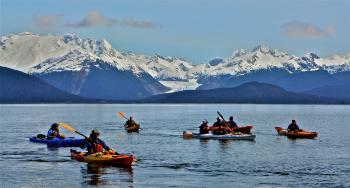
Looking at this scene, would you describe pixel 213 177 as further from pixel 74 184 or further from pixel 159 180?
pixel 74 184

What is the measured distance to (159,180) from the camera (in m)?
50.5

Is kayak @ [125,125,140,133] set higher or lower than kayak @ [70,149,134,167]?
higher

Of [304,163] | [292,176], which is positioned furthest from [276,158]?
[292,176]

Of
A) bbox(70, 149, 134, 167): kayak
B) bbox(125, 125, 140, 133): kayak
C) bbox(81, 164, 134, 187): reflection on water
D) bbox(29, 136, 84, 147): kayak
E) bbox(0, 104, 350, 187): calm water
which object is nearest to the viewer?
bbox(81, 164, 134, 187): reflection on water

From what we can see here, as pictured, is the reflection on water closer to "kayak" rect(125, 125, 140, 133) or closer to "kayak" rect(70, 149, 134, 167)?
"kayak" rect(70, 149, 134, 167)

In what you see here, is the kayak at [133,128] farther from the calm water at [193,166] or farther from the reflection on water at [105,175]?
the reflection on water at [105,175]

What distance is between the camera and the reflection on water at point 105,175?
A: 49.9m

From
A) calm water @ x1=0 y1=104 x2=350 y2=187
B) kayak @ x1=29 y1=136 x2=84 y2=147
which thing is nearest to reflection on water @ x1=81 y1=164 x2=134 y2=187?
calm water @ x1=0 y1=104 x2=350 y2=187

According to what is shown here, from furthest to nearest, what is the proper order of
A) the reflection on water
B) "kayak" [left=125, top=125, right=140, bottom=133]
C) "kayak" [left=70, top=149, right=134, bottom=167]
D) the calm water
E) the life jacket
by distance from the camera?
"kayak" [left=125, top=125, right=140, bottom=133] → the life jacket → "kayak" [left=70, top=149, right=134, bottom=167] → the calm water → the reflection on water

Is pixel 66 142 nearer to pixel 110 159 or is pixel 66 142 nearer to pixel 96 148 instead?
pixel 96 148

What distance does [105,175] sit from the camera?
5322 centimetres

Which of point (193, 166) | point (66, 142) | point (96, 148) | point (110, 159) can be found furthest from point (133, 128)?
point (110, 159)

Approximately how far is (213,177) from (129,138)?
44931 mm

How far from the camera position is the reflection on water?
49875 mm
